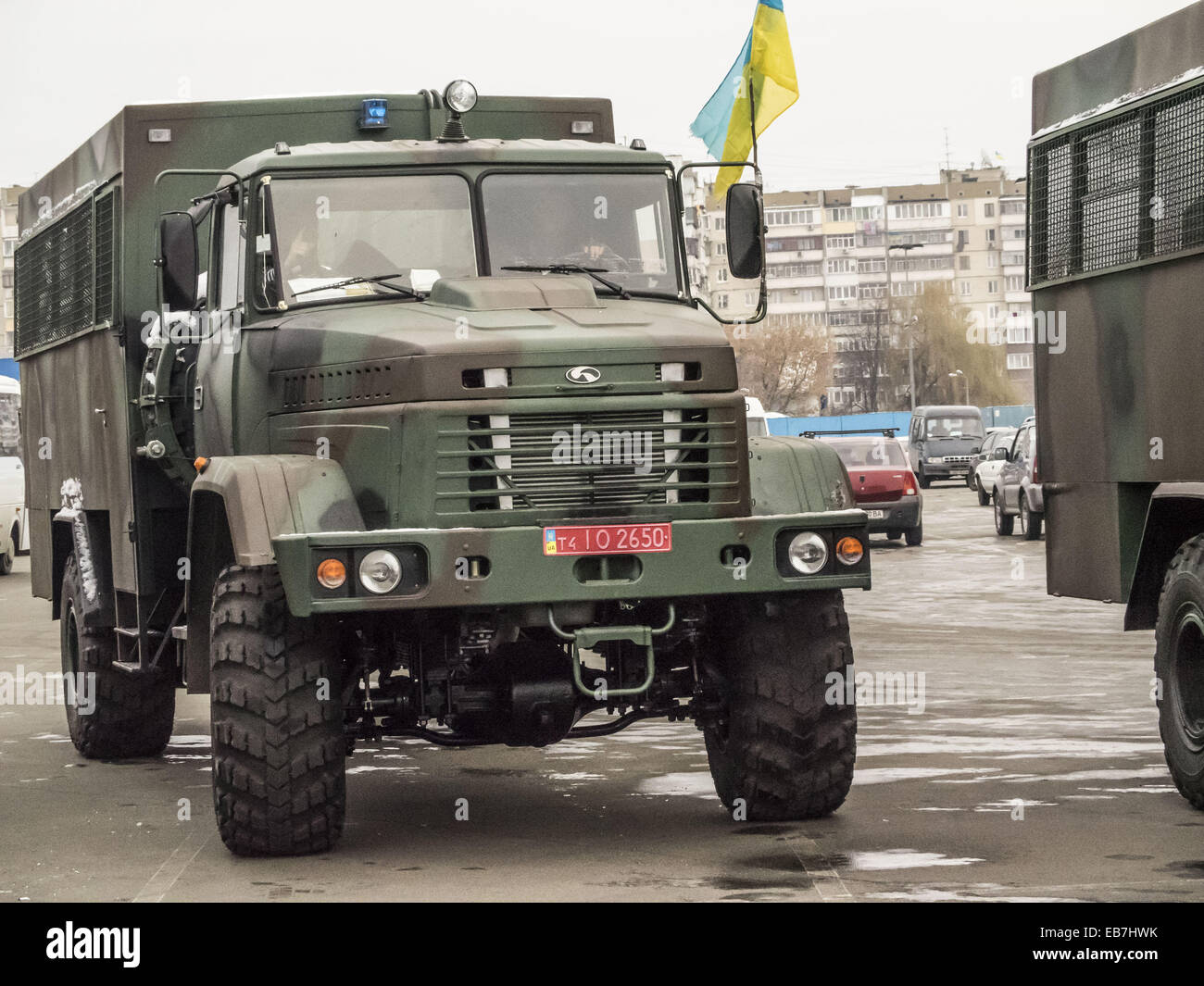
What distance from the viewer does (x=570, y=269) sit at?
9602 millimetres

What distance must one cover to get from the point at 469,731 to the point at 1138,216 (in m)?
3.82

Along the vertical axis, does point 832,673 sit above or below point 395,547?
below

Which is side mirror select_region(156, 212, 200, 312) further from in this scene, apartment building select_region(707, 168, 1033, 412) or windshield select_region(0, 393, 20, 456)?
apartment building select_region(707, 168, 1033, 412)

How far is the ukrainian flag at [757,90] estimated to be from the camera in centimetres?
2767

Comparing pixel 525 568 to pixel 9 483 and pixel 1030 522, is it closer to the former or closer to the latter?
pixel 1030 522

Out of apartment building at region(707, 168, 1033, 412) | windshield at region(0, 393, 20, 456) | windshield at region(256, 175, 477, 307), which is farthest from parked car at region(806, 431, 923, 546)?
apartment building at region(707, 168, 1033, 412)

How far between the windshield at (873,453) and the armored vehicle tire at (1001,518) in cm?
291

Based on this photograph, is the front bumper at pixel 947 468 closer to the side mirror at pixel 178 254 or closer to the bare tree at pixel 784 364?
the side mirror at pixel 178 254

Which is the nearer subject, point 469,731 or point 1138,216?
point 469,731

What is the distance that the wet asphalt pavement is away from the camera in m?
8.14

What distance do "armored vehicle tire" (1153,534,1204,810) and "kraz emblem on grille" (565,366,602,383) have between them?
2.71m
